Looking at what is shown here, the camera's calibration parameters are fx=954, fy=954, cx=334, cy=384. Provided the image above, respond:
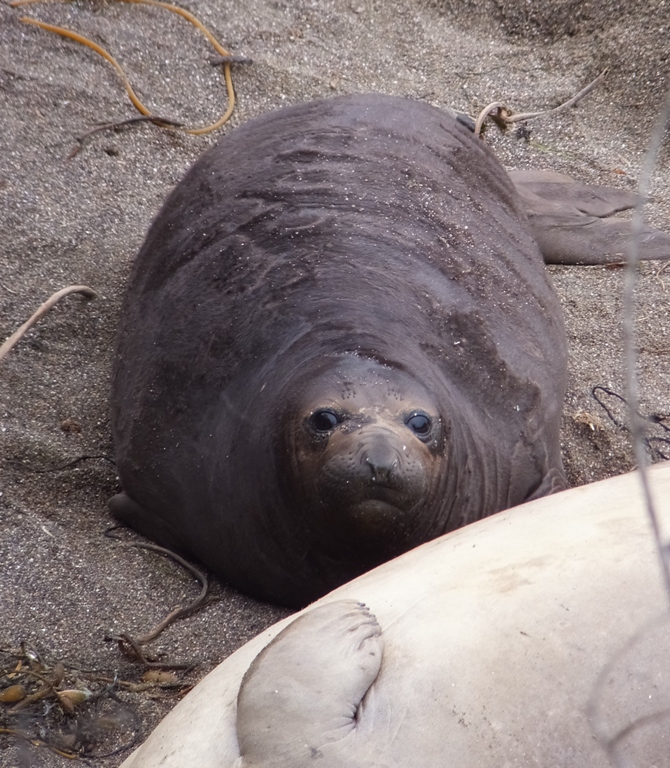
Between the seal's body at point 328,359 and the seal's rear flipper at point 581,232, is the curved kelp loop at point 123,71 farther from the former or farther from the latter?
the seal's rear flipper at point 581,232

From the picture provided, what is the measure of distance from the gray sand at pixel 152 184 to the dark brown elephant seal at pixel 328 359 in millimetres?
241

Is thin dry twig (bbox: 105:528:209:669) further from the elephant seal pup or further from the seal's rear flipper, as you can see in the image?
Answer: the seal's rear flipper

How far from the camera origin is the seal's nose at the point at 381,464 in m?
2.20

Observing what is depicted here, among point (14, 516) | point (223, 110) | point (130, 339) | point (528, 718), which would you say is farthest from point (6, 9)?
point (528, 718)

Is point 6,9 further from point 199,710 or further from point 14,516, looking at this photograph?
point 199,710

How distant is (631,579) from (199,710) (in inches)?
33.1

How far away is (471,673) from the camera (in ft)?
5.46

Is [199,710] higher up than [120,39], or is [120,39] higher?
[120,39]

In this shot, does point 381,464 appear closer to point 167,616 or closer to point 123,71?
point 167,616

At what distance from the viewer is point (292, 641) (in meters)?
1.77

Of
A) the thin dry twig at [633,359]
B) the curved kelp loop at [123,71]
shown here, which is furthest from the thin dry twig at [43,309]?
the thin dry twig at [633,359]

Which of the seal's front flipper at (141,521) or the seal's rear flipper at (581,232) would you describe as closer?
the seal's front flipper at (141,521)

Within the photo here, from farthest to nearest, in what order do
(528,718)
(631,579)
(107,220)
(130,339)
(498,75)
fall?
(498,75)
(107,220)
(130,339)
(631,579)
(528,718)

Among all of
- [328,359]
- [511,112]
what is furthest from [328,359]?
[511,112]
